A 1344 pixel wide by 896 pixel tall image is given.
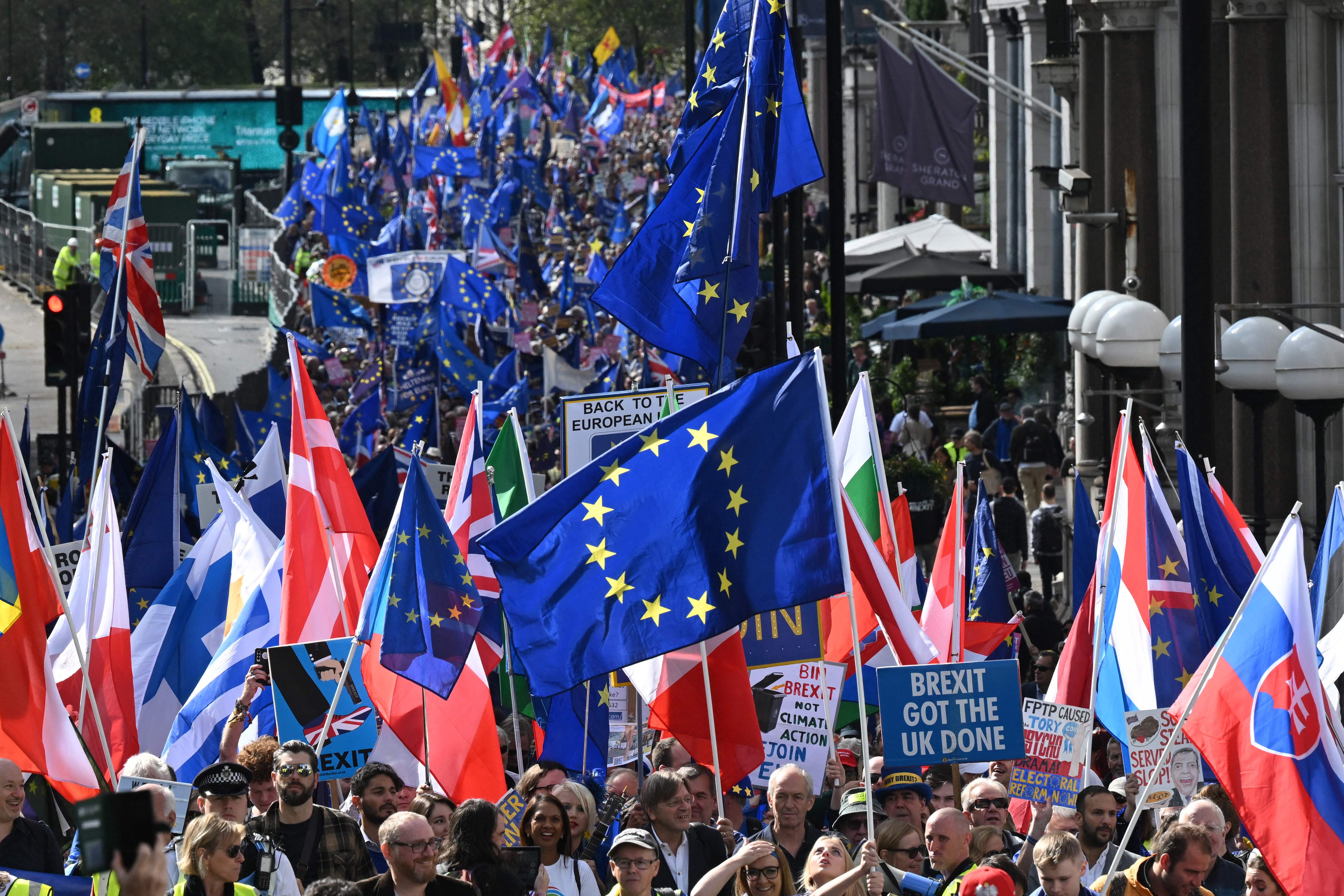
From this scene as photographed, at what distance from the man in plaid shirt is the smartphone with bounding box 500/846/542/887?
67 centimetres

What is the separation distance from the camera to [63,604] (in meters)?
9.31

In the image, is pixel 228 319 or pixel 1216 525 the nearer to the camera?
pixel 1216 525

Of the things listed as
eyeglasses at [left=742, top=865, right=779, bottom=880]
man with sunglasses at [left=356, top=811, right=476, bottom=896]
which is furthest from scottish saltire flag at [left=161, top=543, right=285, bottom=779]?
eyeglasses at [left=742, top=865, right=779, bottom=880]

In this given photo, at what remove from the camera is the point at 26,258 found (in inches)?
1889

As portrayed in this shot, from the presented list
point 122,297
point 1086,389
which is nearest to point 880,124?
point 1086,389

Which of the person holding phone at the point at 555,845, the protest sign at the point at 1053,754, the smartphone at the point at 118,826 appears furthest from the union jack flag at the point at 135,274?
the smartphone at the point at 118,826

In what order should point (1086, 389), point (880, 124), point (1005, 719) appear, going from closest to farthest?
point (1005, 719)
point (1086, 389)
point (880, 124)

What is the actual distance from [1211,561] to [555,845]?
4072 millimetres

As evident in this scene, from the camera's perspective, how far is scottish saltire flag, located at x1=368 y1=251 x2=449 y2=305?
27.4 meters

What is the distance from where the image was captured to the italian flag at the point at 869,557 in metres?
9.41

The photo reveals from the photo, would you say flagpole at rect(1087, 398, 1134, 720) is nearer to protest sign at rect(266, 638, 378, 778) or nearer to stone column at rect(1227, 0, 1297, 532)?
protest sign at rect(266, 638, 378, 778)

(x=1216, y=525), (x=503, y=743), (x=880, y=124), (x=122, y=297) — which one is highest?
(x=880, y=124)

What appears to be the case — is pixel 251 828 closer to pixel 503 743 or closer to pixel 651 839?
pixel 651 839

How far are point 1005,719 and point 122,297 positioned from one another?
27.8ft
